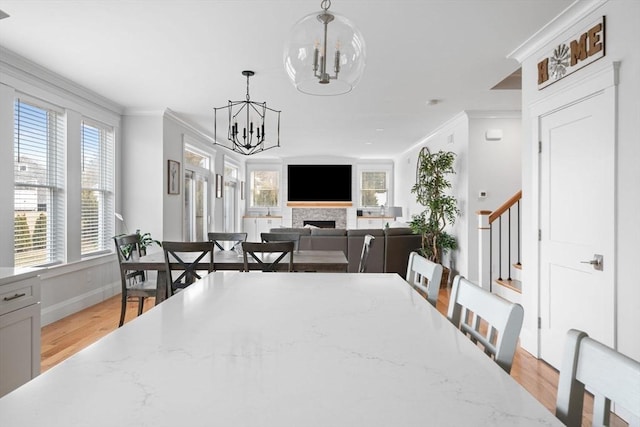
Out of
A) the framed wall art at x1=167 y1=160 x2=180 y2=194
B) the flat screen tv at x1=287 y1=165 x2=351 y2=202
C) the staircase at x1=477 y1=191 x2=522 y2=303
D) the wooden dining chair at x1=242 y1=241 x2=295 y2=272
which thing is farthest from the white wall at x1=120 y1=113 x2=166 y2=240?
the flat screen tv at x1=287 y1=165 x2=351 y2=202

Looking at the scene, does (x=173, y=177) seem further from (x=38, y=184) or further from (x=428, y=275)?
(x=428, y=275)

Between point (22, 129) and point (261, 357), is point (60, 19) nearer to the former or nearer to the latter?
point (22, 129)

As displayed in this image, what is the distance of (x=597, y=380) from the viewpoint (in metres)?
0.69

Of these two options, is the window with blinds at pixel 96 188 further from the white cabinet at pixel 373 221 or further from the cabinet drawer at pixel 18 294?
the white cabinet at pixel 373 221

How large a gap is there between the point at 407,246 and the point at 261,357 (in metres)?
5.70

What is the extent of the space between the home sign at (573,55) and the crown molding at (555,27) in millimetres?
102

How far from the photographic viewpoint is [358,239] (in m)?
6.07

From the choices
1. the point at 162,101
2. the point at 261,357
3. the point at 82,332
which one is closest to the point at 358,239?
the point at 162,101

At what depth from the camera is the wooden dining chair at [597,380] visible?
633 mm

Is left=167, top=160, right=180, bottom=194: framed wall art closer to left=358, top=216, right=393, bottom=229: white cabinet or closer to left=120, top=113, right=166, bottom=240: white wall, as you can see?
left=120, top=113, right=166, bottom=240: white wall

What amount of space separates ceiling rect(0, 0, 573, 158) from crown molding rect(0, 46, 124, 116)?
0.30 ft

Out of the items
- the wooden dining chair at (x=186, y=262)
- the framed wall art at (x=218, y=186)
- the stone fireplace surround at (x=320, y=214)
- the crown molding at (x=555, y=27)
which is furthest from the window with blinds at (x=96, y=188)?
the stone fireplace surround at (x=320, y=214)

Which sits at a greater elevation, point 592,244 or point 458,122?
point 458,122

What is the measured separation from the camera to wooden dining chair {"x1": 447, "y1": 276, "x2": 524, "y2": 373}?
0.98 meters
